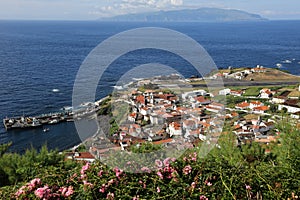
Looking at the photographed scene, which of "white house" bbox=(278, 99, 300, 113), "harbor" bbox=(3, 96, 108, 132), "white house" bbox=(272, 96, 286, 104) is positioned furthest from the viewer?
"white house" bbox=(272, 96, 286, 104)

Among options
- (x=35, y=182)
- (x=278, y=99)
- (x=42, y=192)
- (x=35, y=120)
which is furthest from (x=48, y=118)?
(x=42, y=192)

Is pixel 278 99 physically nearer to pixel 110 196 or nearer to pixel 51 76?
pixel 51 76

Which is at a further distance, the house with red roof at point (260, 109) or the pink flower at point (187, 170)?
the house with red roof at point (260, 109)

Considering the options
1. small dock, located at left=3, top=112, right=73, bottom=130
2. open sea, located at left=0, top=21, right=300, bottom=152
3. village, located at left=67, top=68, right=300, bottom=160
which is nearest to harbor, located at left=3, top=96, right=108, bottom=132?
small dock, located at left=3, top=112, right=73, bottom=130

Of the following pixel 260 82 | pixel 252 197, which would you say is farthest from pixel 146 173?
pixel 260 82

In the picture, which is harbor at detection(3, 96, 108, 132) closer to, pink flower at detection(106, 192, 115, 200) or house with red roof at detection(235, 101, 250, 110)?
house with red roof at detection(235, 101, 250, 110)

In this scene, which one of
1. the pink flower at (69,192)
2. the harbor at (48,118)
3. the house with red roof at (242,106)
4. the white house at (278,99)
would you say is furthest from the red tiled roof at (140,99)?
the pink flower at (69,192)

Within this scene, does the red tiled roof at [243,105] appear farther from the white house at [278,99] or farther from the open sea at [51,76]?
the open sea at [51,76]

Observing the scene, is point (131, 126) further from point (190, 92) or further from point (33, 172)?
point (190, 92)
